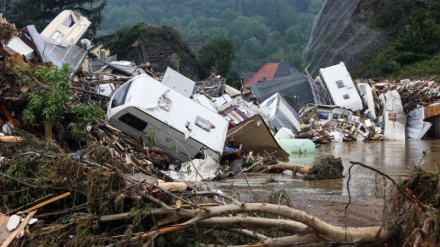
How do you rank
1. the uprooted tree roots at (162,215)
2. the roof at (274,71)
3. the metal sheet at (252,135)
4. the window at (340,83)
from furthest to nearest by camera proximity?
the roof at (274,71), the window at (340,83), the metal sheet at (252,135), the uprooted tree roots at (162,215)

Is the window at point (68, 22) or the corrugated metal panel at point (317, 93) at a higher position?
the window at point (68, 22)

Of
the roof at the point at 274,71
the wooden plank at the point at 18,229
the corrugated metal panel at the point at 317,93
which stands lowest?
the wooden plank at the point at 18,229

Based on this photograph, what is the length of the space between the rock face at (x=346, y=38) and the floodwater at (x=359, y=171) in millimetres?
→ 22779

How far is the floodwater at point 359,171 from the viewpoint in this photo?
10531 mm

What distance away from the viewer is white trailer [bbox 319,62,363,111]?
2786 cm

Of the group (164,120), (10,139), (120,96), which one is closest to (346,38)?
(120,96)

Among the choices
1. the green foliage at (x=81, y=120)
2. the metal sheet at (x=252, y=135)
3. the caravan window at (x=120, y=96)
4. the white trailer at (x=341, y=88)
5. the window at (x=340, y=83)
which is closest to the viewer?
the green foliage at (x=81, y=120)

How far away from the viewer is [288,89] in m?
29.5

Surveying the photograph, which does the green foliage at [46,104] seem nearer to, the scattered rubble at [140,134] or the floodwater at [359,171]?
the scattered rubble at [140,134]

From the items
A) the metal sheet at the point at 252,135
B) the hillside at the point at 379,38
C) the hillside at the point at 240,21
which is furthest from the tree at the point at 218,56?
the hillside at the point at 240,21

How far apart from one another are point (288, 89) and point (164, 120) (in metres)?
16.8

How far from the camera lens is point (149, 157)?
12859mm

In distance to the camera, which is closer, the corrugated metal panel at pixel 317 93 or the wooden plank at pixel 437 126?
the wooden plank at pixel 437 126

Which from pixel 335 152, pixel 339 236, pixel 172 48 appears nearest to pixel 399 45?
pixel 172 48
